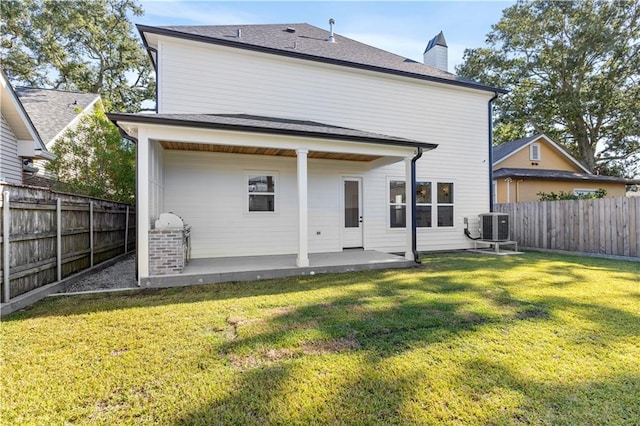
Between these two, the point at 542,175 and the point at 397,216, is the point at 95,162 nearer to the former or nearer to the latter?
the point at 397,216

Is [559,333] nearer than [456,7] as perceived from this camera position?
Yes

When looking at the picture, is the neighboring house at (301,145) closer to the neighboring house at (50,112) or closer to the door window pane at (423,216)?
the door window pane at (423,216)

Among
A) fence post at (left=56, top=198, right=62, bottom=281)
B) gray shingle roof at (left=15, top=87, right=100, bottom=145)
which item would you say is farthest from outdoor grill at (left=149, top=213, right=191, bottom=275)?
gray shingle roof at (left=15, top=87, right=100, bottom=145)

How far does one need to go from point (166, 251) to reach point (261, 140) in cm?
273

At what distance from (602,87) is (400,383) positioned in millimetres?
26845

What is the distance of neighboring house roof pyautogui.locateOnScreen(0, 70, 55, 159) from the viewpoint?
7.87 metres

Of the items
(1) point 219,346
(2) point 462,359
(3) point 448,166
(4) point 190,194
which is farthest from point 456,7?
(1) point 219,346

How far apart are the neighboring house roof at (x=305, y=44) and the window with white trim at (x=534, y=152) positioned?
28.8 feet

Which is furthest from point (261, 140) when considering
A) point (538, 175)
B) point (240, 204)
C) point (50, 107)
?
point (538, 175)

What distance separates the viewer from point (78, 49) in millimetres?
21078

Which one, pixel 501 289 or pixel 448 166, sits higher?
pixel 448 166

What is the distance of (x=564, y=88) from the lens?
20922 millimetres

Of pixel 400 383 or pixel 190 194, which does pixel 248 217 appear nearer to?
pixel 190 194

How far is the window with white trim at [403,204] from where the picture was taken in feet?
30.9
